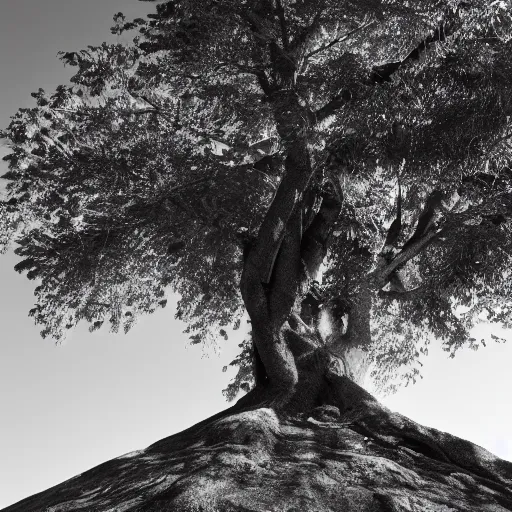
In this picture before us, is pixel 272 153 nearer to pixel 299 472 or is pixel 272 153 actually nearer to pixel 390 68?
pixel 390 68

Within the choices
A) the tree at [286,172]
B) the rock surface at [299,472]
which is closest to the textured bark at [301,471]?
the rock surface at [299,472]

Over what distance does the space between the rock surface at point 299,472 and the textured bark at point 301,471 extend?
0.04ft

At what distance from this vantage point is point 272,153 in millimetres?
12180

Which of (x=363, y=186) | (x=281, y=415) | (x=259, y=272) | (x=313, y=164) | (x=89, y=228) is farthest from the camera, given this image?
(x=363, y=186)

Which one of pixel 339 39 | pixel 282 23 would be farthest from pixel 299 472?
pixel 339 39

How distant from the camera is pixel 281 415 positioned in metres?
7.41

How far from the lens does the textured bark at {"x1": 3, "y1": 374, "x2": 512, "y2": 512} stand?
14.6 ft

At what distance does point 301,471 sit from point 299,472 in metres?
0.04

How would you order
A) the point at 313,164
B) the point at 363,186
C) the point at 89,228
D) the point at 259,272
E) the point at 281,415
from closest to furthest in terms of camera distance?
the point at 281,415 → the point at 259,272 → the point at 313,164 → the point at 89,228 → the point at 363,186

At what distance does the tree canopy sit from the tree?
0.13 ft

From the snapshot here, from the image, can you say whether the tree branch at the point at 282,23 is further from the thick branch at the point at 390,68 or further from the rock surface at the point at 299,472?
the rock surface at the point at 299,472

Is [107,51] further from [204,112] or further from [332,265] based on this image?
[332,265]

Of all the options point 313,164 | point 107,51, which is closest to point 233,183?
point 313,164

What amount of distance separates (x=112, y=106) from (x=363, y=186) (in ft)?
18.3
